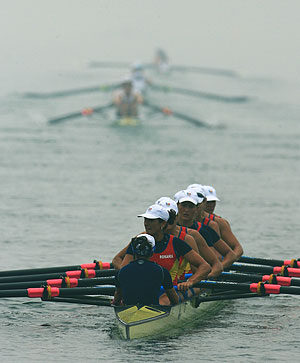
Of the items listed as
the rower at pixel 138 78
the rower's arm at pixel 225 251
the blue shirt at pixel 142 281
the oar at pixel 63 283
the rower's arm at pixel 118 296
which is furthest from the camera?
the rower at pixel 138 78

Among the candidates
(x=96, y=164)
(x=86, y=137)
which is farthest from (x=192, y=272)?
(x=86, y=137)

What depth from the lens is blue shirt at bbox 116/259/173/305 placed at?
478 inches

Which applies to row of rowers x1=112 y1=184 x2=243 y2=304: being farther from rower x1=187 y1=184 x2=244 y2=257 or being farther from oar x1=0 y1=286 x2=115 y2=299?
oar x1=0 y1=286 x2=115 y2=299

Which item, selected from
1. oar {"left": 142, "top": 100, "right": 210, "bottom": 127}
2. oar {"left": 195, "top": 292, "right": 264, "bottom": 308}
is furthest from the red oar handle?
oar {"left": 142, "top": 100, "right": 210, "bottom": 127}

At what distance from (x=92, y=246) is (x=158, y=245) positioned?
7614 mm

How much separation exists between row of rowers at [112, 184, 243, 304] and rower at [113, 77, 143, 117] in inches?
1017

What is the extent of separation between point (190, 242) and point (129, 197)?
1305 cm

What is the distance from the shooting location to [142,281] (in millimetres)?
12219

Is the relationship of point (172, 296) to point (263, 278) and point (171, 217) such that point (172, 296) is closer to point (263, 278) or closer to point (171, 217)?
point (171, 217)

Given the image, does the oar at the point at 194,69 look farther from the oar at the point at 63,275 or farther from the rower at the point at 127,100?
the oar at the point at 63,275

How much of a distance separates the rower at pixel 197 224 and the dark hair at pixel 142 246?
2223mm

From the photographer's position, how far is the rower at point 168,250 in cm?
1256

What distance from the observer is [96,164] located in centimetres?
3275

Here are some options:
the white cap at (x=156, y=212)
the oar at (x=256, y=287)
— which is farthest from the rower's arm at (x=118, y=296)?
the oar at (x=256, y=287)
